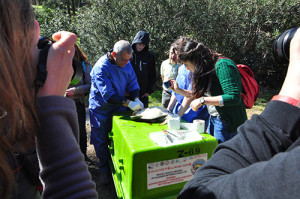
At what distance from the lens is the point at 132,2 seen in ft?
24.4

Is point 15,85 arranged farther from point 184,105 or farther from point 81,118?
point 81,118

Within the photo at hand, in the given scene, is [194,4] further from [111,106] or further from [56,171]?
[56,171]

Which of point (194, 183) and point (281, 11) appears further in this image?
point (281, 11)

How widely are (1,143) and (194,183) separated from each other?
545mm

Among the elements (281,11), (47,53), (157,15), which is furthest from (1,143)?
(281,11)

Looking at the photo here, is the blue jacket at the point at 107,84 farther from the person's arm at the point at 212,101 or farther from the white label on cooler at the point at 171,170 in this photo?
the white label on cooler at the point at 171,170

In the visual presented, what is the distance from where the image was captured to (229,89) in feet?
6.38

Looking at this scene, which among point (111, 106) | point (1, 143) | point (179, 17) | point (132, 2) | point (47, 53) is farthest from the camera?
point (179, 17)

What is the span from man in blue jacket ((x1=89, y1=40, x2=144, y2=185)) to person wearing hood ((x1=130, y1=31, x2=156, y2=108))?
3.79 ft

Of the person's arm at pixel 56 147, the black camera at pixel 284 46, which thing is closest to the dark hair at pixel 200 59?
the black camera at pixel 284 46

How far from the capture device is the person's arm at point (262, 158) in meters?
0.45

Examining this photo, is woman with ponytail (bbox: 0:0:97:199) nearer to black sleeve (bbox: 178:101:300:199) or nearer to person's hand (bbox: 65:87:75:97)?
black sleeve (bbox: 178:101:300:199)

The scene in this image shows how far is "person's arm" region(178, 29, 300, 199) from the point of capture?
45cm

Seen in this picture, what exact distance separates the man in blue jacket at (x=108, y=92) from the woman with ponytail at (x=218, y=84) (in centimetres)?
86
